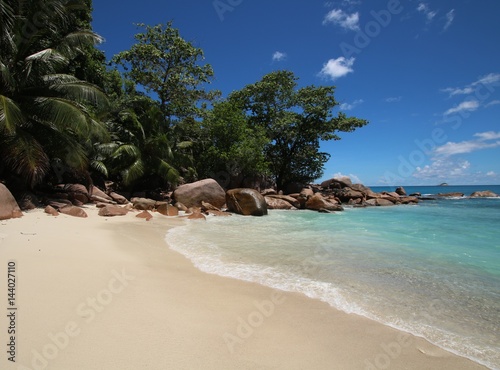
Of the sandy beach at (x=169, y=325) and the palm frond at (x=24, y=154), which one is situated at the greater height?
the palm frond at (x=24, y=154)

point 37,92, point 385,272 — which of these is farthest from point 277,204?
point 37,92

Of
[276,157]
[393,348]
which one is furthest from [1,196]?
[276,157]

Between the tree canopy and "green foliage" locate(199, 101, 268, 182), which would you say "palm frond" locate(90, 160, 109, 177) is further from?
"green foliage" locate(199, 101, 268, 182)

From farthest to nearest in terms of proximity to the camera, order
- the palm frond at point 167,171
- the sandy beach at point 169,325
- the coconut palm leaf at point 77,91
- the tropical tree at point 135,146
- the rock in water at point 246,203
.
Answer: the palm frond at point 167,171, the tropical tree at point 135,146, the rock in water at point 246,203, the coconut palm leaf at point 77,91, the sandy beach at point 169,325

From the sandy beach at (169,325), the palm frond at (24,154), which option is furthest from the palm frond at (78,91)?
the sandy beach at (169,325)

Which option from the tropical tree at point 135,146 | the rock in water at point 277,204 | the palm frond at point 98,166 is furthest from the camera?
the rock in water at point 277,204

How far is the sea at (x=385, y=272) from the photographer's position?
3.29 meters

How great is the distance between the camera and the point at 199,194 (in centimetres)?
1455

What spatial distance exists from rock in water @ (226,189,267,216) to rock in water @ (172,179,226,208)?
70 cm

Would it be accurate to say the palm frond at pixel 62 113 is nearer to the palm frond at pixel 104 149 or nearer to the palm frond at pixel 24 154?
the palm frond at pixel 24 154

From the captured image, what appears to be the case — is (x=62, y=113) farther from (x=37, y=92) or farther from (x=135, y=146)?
(x=135, y=146)

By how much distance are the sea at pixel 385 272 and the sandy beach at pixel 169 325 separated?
0.36m

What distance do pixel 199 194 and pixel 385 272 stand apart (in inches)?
422

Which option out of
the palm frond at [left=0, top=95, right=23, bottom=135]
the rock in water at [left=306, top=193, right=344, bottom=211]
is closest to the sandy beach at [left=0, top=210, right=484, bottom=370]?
the palm frond at [left=0, top=95, right=23, bottom=135]
